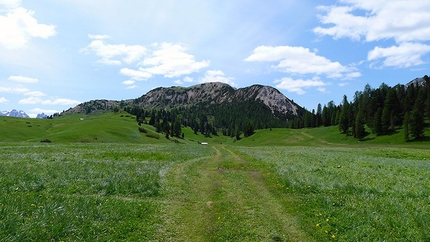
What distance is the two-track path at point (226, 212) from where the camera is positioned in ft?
34.9

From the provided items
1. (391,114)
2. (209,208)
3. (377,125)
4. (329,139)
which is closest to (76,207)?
(209,208)

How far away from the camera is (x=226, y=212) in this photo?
1329cm

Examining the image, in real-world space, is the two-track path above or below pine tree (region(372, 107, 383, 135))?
below

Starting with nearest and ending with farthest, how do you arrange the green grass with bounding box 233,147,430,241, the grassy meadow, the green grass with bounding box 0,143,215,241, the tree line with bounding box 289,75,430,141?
1. the green grass with bounding box 0,143,215,241
2. the grassy meadow
3. the green grass with bounding box 233,147,430,241
4. the tree line with bounding box 289,75,430,141

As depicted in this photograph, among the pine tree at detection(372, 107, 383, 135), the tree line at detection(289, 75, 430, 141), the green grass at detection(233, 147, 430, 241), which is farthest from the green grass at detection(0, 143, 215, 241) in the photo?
the pine tree at detection(372, 107, 383, 135)

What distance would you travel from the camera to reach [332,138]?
393 ft

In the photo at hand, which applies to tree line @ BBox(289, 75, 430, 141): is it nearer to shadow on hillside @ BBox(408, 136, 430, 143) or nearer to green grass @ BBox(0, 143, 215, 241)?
shadow on hillside @ BBox(408, 136, 430, 143)

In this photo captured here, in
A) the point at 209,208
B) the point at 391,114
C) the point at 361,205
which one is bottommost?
the point at 209,208

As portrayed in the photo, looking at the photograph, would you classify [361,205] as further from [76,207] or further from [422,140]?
[422,140]

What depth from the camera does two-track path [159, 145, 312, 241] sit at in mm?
10625

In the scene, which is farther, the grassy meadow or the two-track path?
the two-track path

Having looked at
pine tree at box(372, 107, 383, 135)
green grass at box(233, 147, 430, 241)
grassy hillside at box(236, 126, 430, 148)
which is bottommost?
grassy hillside at box(236, 126, 430, 148)

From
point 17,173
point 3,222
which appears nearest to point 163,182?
point 17,173

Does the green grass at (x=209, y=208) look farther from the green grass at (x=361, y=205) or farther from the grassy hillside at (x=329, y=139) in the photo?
the grassy hillside at (x=329, y=139)
